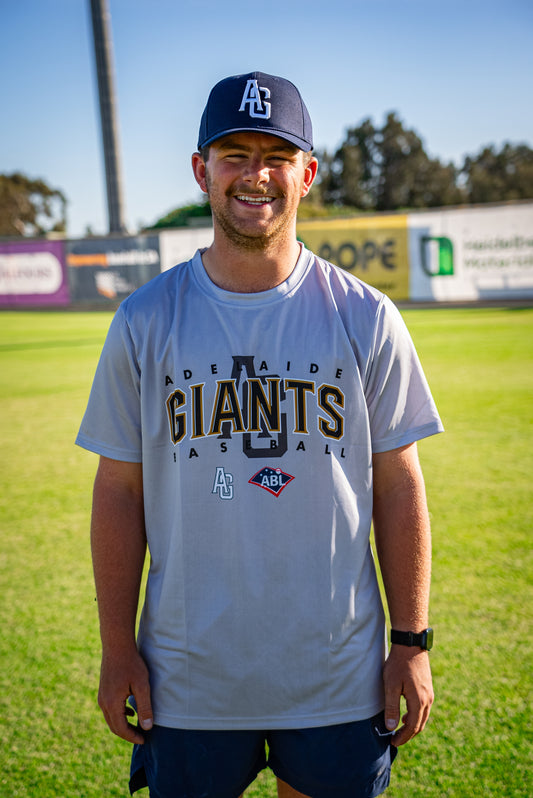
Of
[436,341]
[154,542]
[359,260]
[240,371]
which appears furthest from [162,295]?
[359,260]

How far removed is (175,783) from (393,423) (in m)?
0.99

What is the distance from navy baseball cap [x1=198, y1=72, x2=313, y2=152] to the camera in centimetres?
159

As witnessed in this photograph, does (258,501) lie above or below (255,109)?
below

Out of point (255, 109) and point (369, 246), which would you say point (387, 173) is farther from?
point (255, 109)

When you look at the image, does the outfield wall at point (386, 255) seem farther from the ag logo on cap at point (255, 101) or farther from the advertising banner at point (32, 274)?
the ag logo on cap at point (255, 101)

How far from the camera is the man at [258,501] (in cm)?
156

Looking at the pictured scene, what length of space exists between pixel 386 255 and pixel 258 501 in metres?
18.4

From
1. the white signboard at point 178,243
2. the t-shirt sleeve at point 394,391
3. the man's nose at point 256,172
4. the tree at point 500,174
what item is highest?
the tree at point 500,174

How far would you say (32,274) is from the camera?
23.6 metres

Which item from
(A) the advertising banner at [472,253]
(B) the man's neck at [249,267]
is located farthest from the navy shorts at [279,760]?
(A) the advertising banner at [472,253]

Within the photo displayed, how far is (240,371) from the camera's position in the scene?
1588 mm

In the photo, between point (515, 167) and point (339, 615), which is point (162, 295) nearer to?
point (339, 615)

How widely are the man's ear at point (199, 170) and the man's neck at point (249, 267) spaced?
0.21 m

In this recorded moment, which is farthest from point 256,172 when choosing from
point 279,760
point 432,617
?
point 432,617
